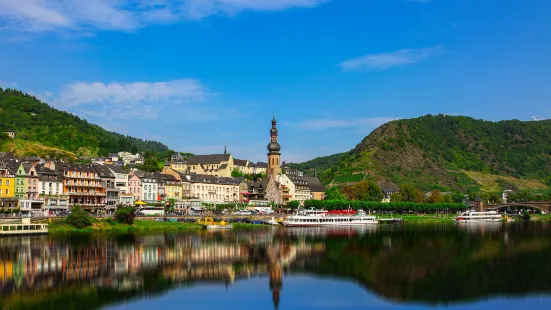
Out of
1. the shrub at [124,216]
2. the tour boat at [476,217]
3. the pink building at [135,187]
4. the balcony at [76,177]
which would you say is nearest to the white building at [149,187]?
the pink building at [135,187]

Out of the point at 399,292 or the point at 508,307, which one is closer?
the point at 508,307

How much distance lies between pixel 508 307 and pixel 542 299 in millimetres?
3643

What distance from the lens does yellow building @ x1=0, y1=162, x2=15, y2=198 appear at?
7806 cm

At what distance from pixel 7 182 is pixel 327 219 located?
57.2 metres

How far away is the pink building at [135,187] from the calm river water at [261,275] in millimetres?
36795

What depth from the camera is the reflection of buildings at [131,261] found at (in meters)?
38.2

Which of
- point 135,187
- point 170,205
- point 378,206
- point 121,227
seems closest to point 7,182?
point 121,227

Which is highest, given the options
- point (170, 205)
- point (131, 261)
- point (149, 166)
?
point (149, 166)

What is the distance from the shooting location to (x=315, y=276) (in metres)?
43.7

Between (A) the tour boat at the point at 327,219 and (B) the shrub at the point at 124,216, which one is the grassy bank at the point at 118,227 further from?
(A) the tour boat at the point at 327,219

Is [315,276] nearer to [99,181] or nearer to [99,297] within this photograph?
[99,297]

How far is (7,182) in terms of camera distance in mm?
78625

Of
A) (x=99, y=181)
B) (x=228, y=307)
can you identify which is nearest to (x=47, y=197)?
(x=99, y=181)

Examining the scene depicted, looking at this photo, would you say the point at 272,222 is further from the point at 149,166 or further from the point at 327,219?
the point at 149,166
